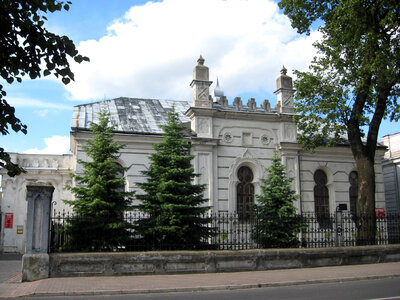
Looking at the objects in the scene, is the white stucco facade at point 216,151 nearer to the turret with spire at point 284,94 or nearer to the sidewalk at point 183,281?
the turret with spire at point 284,94

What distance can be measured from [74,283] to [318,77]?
48.8ft

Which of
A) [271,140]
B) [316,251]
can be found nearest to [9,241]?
[271,140]

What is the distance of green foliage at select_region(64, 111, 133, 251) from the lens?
14.2 meters

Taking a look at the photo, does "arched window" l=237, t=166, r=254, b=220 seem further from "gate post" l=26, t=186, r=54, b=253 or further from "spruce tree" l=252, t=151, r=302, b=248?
"gate post" l=26, t=186, r=54, b=253

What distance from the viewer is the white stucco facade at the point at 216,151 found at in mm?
22672

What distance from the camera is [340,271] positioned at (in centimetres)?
1363

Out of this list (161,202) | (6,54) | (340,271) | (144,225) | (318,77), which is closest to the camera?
(6,54)

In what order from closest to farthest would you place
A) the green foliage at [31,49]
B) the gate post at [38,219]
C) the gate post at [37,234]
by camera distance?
the green foliage at [31,49] → the gate post at [37,234] → the gate post at [38,219]

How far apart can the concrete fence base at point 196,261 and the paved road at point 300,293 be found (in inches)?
103

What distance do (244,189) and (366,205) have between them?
296 inches

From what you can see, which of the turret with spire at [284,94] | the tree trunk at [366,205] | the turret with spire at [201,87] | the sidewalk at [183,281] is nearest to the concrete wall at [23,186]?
the turret with spire at [201,87]

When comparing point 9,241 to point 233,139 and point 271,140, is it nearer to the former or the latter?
point 233,139

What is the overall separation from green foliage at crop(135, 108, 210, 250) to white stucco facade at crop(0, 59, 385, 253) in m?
5.75

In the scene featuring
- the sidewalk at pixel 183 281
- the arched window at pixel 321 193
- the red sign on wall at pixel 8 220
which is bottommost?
the sidewalk at pixel 183 281
